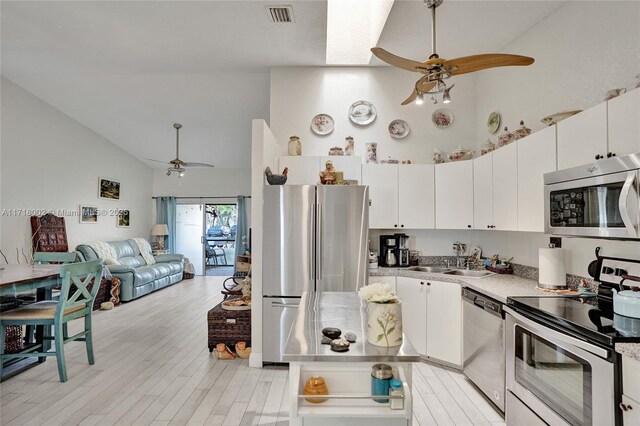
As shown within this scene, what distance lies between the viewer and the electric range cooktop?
1526mm

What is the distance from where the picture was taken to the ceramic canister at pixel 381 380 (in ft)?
4.57

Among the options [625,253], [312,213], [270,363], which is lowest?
[270,363]

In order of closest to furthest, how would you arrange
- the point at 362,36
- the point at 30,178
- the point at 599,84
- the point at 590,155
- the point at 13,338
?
the point at 590,155 < the point at 599,84 < the point at 13,338 < the point at 362,36 < the point at 30,178

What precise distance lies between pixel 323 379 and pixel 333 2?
351 cm

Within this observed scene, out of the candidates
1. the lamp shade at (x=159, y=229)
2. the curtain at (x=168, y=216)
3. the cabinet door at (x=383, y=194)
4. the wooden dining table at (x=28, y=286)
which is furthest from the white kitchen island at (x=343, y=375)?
the curtain at (x=168, y=216)

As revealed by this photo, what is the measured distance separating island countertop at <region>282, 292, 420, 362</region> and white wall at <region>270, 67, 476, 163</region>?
7.85ft

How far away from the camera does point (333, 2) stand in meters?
3.51

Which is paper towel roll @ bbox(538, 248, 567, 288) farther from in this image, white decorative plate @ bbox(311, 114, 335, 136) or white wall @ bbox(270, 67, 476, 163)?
white decorative plate @ bbox(311, 114, 335, 136)

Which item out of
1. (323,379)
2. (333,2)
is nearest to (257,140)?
(333,2)

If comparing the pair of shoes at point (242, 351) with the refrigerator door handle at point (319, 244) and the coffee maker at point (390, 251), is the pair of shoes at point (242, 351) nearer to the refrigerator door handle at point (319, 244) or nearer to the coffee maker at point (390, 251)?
the refrigerator door handle at point (319, 244)

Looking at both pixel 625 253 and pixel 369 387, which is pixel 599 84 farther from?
pixel 369 387

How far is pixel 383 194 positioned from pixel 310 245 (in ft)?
3.45

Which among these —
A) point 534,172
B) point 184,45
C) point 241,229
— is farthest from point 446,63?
point 241,229

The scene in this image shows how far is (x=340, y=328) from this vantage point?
1671 mm
